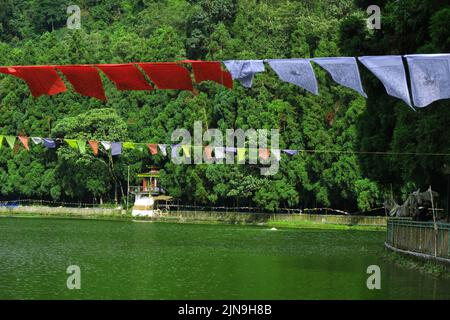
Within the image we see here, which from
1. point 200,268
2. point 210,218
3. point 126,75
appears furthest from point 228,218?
point 126,75

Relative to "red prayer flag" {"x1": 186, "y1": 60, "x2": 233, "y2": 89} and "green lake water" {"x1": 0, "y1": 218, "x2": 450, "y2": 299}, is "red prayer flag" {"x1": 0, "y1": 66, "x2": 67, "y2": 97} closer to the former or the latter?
"red prayer flag" {"x1": 186, "y1": 60, "x2": 233, "y2": 89}

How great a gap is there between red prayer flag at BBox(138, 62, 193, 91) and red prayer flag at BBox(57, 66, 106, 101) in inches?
52.0

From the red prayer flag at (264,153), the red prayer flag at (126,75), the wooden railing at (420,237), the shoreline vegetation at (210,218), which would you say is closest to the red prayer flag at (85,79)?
the red prayer flag at (126,75)

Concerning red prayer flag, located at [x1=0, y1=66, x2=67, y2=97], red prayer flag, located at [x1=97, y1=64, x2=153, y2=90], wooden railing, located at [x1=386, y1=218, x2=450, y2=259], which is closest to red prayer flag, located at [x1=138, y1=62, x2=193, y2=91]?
red prayer flag, located at [x1=97, y1=64, x2=153, y2=90]

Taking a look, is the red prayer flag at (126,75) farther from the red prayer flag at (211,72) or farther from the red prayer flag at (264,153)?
the red prayer flag at (264,153)

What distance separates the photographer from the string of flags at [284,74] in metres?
16.0

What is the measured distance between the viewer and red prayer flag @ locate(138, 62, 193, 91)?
1708cm

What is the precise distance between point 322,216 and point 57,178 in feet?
75.1

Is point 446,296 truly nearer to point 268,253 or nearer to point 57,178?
point 268,253

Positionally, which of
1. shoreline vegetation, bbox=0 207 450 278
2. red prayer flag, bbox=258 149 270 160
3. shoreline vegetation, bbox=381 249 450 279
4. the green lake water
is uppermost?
red prayer flag, bbox=258 149 270 160

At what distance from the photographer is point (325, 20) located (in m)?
60.2

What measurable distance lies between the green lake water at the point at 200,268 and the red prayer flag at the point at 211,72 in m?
4.52

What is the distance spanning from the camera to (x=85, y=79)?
1830cm

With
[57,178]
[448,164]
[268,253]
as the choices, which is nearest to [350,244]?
[268,253]
